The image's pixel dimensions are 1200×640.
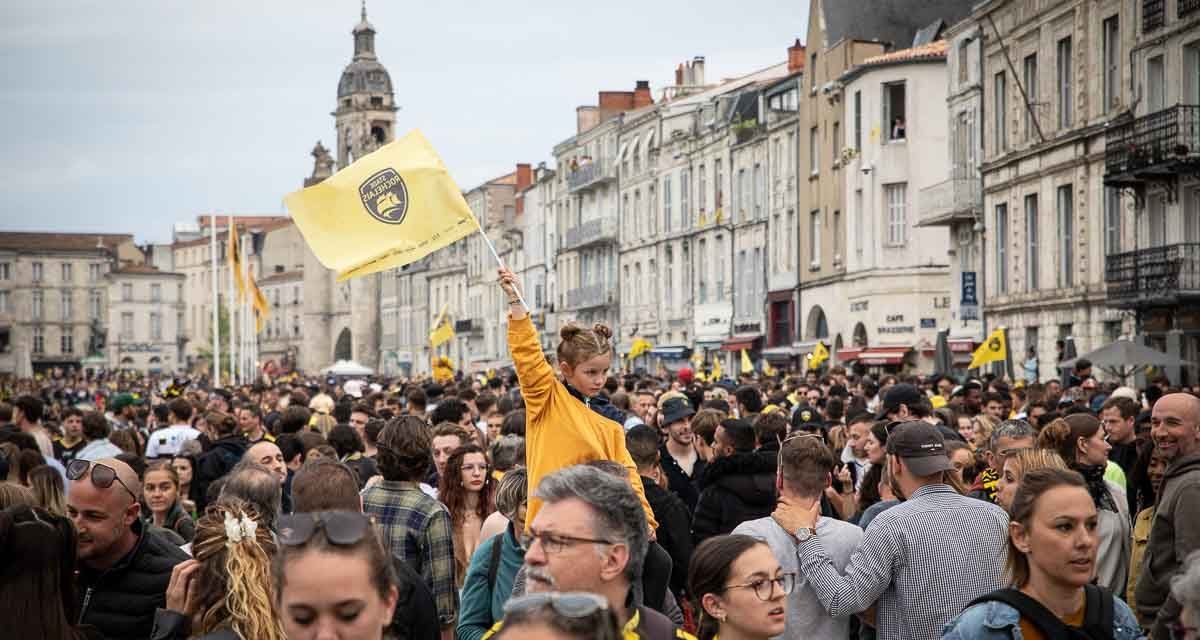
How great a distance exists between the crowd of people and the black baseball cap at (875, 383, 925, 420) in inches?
46.1

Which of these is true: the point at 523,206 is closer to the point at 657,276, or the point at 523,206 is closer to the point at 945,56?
the point at 657,276

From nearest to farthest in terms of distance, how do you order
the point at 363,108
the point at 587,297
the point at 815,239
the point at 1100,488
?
the point at 1100,488 < the point at 815,239 < the point at 587,297 < the point at 363,108

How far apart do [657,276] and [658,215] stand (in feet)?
7.71

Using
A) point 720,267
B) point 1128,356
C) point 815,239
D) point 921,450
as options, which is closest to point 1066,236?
point 1128,356

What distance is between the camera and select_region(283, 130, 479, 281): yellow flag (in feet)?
33.3

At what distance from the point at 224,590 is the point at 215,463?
8.49 meters

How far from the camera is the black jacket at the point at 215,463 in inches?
530

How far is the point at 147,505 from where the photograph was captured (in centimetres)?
909

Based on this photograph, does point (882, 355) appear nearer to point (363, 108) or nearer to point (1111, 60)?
point (1111, 60)

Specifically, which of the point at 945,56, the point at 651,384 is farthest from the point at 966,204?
the point at 651,384

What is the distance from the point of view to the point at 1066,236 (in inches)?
1401

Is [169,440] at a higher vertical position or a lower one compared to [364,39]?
lower

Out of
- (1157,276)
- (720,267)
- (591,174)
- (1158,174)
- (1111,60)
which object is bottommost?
(1157,276)

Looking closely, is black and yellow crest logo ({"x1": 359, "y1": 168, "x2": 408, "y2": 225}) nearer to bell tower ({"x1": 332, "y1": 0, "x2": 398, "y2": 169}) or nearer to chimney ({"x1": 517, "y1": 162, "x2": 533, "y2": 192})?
chimney ({"x1": 517, "y1": 162, "x2": 533, "y2": 192})
